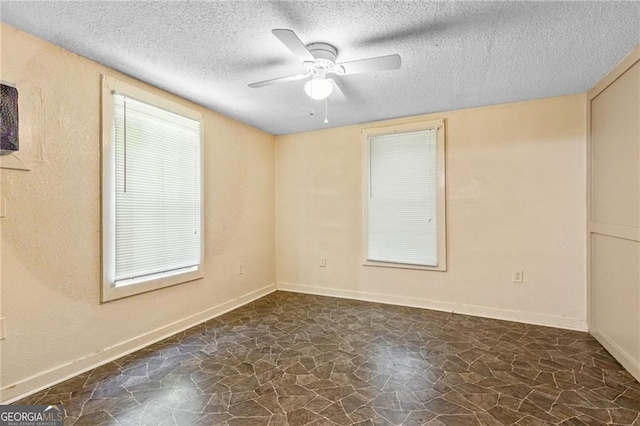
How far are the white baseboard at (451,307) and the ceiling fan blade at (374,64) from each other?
2.78m

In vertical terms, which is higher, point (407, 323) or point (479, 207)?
point (479, 207)

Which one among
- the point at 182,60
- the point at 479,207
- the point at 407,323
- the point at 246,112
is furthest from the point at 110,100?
the point at 479,207

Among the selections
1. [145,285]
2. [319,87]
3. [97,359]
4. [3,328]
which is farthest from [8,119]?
[319,87]

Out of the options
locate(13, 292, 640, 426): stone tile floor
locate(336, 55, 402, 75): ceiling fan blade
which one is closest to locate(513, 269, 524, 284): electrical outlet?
locate(13, 292, 640, 426): stone tile floor

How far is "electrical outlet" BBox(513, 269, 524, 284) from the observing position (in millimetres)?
3288

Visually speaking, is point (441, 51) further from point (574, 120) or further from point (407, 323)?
point (407, 323)

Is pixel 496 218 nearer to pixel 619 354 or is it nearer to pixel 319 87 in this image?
pixel 619 354

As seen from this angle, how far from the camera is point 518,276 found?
3.30m

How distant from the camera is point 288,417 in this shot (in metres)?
1.81

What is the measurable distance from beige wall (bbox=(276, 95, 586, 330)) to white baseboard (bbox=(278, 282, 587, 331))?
1cm

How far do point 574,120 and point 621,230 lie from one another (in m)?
1.29

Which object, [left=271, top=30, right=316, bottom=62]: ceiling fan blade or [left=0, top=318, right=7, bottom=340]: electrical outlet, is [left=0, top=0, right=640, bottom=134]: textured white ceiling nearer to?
[left=271, top=30, right=316, bottom=62]: ceiling fan blade

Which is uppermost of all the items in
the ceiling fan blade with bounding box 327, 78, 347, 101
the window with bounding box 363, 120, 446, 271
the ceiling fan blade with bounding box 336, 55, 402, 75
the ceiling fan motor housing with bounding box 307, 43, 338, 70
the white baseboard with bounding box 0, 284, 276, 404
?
the ceiling fan blade with bounding box 327, 78, 347, 101

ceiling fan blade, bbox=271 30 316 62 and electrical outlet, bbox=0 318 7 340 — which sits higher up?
ceiling fan blade, bbox=271 30 316 62
